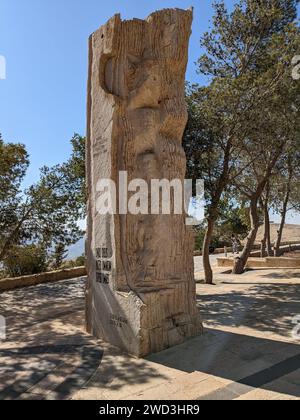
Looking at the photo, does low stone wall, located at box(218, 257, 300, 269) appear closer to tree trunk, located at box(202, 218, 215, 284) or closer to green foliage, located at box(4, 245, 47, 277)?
tree trunk, located at box(202, 218, 215, 284)

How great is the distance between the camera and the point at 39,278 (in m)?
14.0

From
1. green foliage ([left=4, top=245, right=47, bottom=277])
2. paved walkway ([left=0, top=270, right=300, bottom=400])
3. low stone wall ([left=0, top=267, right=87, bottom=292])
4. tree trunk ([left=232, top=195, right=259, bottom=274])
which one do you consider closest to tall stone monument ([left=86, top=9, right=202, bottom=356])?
paved walkway ([left=0, top=270, right=300, bottom=400])

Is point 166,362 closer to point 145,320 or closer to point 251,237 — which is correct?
point 145,320

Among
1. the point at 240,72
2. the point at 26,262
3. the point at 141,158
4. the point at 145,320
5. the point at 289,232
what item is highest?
the point at 240,72

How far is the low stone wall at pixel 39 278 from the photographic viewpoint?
12813 mm

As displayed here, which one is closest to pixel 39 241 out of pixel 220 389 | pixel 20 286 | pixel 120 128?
pixel 20 286

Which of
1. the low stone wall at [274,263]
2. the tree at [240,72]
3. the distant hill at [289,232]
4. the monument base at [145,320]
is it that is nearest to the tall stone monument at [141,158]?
the monument base at [145,320]

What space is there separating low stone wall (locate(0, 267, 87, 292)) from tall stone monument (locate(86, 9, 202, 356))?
23.2ft

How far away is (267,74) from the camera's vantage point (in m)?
11.0

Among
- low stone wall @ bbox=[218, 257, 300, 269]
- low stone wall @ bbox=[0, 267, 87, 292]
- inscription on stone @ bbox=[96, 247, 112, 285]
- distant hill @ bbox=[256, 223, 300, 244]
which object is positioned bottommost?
low stone wall @ bbox=[0, 267, 87, 292]

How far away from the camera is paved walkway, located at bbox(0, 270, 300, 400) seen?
4.48 m

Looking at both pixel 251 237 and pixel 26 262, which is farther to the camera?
pixel 26 262

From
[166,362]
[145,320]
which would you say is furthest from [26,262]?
[166,362]

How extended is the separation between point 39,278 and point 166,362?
9.63 meters
